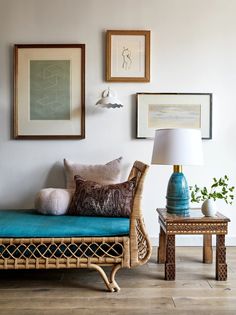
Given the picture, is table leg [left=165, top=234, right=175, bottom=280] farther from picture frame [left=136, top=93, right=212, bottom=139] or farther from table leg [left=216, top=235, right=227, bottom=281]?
picture frame [left=136, top=93, right=212, bottom=139]

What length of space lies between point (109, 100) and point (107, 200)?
0.90m

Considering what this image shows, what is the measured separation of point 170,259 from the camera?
7.18 feet

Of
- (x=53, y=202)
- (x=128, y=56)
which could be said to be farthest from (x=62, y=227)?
(x=128, y=56)

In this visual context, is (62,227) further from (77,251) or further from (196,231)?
(196,231)

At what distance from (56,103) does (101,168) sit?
29.9 inches

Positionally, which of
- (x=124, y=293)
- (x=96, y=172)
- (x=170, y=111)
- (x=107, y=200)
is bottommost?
(x=124, y=293)

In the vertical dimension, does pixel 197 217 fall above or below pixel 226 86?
below

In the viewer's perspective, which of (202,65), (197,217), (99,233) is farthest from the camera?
(202,65)

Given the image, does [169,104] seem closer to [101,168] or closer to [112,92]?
[112,92]

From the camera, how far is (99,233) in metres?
2.04

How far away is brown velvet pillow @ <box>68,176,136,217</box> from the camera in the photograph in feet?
7.79

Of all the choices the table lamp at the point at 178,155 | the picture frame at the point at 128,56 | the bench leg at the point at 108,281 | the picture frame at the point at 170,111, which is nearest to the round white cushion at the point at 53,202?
the bench leg at the point at 108,281

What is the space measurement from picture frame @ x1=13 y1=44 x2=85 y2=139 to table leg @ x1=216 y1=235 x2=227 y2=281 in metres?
1.55

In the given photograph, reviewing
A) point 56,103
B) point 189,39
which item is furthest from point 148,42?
point 56,103
